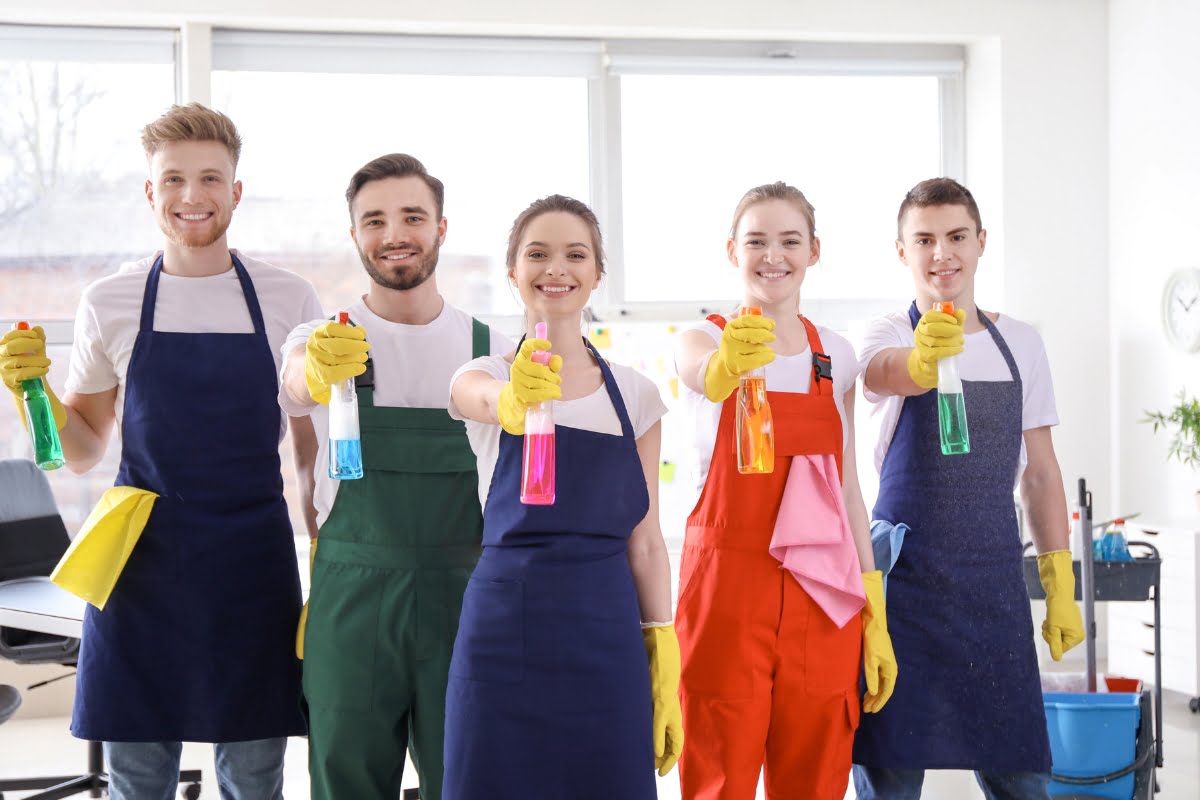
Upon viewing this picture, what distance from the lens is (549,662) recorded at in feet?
5.40

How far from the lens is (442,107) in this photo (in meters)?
4.80

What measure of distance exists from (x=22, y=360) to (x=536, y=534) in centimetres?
95

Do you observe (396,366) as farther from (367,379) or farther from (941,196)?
(941,196)

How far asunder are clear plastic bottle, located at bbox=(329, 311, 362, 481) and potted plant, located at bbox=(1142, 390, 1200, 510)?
11.9ft

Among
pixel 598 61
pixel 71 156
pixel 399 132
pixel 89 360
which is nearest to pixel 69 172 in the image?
pixel 71 156

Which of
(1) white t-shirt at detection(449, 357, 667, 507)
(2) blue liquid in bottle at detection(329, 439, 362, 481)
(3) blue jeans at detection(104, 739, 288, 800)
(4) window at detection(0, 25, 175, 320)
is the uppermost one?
(4) window at detection(0, 25, 175, 320)

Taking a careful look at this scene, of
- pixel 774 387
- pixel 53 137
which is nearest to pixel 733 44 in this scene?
pixel 53 137

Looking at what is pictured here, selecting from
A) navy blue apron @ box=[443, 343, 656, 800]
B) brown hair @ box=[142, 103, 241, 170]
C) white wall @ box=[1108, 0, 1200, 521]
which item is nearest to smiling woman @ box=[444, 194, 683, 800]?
navy blue apron @ box=[443, 343, 656, 800]

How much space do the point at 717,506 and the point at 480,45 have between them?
10.9 ft

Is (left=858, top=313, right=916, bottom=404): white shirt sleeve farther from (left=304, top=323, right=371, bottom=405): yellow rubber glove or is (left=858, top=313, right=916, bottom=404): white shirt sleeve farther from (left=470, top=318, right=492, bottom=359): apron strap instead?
(left=304, top=323, right=371, bottom=405): yellow rubber glove

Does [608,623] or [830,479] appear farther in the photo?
[830,479]

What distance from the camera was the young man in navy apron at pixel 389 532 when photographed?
5.86 ft

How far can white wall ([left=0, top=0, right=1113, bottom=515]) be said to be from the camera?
16.1 feet

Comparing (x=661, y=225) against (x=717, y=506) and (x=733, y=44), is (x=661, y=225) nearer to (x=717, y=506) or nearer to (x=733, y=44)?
(x=733, y=44)
